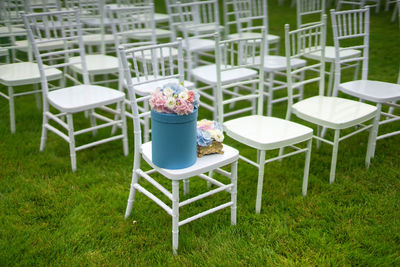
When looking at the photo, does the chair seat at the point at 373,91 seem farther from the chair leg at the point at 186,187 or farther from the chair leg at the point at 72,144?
the chair leg at the point at 72,144

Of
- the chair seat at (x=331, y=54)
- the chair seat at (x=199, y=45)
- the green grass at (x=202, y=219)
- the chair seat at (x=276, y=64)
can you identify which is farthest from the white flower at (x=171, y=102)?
the chair seat at (x=331, y=54)

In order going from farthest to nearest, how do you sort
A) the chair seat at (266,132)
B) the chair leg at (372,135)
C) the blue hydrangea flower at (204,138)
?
the chair leg at (372,135) → the chair seat at (266,132) → the blue hydrangea flower at (204,138)

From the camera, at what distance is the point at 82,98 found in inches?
122

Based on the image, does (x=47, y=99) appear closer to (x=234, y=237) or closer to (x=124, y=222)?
(x=124, y=222)

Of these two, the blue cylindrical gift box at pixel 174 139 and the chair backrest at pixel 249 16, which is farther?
the chair backrest at pixel 249 16

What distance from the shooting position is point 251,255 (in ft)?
7.34

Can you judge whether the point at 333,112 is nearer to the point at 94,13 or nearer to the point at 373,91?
the point at 373,91

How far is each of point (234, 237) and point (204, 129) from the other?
26.6 inches

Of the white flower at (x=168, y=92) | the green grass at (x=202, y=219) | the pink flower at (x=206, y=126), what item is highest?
the white flower at (x=168, y=92)

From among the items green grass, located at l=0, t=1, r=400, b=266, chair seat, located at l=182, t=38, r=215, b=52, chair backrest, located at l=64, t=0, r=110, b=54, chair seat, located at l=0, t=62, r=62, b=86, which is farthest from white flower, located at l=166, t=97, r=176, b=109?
chair backrest, located at l=64, t=0, r=110, b=54

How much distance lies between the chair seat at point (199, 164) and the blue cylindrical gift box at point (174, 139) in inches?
1.2

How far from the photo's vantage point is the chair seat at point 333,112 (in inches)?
108

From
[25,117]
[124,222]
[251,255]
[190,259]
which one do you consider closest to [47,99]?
[25,117]

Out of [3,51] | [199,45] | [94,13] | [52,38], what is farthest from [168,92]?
[94,13]
